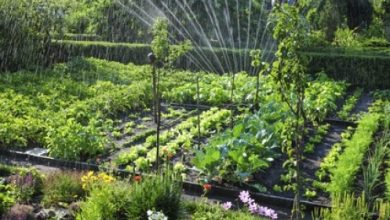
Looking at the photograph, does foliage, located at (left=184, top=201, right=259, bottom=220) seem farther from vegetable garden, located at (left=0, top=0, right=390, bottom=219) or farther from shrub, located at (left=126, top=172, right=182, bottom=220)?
shrub, located at (left=126, top=172, right=182, bottom=220)

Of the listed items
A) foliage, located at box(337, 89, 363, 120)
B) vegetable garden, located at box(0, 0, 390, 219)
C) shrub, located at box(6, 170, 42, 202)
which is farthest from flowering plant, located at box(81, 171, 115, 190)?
foliage, located at box(337, 89, 363, 120)

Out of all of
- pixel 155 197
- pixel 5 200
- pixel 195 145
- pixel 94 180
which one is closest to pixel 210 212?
pixel 155 197

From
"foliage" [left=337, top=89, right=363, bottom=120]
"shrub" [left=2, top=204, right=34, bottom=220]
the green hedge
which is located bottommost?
"shrub" [left=2, top=204, right=34, bottom=220]

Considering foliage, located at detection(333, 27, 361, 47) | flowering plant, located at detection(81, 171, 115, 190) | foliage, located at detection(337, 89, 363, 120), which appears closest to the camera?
flowering plant, located at detection(81, 171, 115, 190)

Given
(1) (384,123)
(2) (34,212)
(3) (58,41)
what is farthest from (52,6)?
(2) (34,212)

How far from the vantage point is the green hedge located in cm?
1509

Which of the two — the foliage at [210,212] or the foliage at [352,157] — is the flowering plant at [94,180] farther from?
the foliage at [352,157]

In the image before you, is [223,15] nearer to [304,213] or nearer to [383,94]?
[383,94]

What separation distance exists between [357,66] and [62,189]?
10.9m

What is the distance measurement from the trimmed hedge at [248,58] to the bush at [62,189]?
9299mm

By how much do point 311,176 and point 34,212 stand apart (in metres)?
3.49

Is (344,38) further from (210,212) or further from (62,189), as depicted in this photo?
(62,189)

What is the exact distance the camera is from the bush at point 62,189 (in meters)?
6.27

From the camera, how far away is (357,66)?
15430 mm
